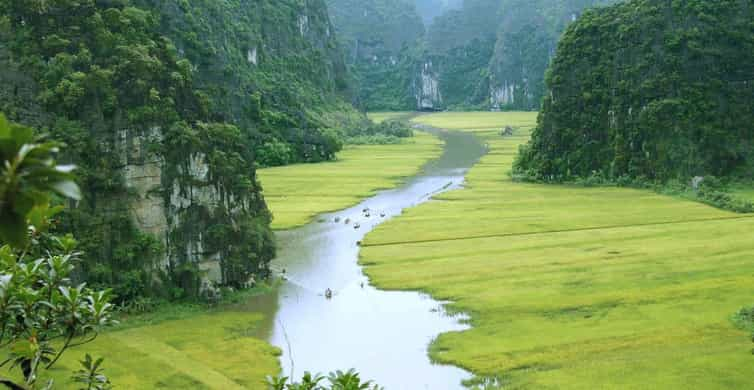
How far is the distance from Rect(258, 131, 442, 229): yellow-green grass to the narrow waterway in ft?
19.6

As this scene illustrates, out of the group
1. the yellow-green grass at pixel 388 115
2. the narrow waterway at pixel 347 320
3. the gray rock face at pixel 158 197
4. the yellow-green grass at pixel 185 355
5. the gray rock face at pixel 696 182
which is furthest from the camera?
the yellow-green grass at pixel 388 115

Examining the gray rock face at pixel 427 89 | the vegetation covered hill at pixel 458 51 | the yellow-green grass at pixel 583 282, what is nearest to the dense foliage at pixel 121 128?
the yellow-green grass at pixel 583 282

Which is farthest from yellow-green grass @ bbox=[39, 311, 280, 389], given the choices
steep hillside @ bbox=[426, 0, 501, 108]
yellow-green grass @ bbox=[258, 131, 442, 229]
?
steep hillside @ bbox=[426, 0, 501, 108]

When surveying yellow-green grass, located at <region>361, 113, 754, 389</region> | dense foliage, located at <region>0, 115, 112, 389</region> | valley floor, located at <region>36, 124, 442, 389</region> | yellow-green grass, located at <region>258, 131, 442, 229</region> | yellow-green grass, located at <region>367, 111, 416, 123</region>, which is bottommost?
yellow-green grass, located at <region>361, 113, 754, 389</region>

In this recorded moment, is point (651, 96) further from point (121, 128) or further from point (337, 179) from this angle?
point (121, 128)

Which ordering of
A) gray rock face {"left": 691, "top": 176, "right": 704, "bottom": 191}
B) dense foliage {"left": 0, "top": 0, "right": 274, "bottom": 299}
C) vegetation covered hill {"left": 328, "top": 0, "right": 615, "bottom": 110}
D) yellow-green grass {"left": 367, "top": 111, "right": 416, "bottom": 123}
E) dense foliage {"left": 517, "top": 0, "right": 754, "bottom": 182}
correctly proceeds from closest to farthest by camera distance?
dense foliage {"left": 0, "top": 0, "right": 274, "bottom": 299}, gray rock face {"left": 691, "top": 176, "right": 704, "bottom": 191}, dense foliage {"left": 517, "top": 0, "right": 754, "bottom": 182}, yellow-green grass {"left": 367, "top": 111, "right": 416, "bottom": 123}, vegetation covered hill {"left": 328, "top": 0, "right": 615, "bottom": 110}

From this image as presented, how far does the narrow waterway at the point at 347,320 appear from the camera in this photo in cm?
2142

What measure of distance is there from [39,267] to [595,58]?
61873 millimetres

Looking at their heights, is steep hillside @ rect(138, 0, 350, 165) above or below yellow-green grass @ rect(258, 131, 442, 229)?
above

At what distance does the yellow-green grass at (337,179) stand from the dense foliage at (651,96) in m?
12.2

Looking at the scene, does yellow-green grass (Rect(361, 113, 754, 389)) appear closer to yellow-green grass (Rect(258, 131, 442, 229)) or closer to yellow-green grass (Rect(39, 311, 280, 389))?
→ yellow-green grass (Rect(39, 311, 280, 389))

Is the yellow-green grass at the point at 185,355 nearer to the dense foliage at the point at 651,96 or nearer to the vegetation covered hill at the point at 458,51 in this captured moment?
the dense foliage at the point at 651,96

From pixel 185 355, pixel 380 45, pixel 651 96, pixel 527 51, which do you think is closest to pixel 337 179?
pixel 651 96

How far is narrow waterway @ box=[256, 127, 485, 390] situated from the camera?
2142 cm
